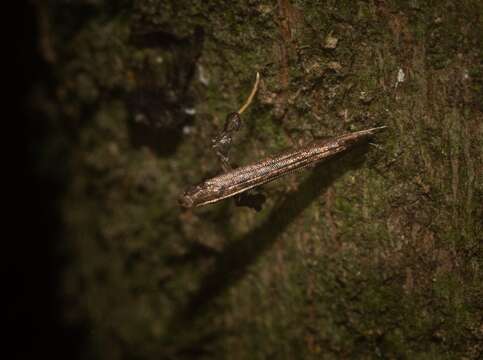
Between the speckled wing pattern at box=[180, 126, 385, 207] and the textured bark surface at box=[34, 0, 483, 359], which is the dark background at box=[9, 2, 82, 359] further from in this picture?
the speckled wing pattern at box=[180, 126, 385, 207]

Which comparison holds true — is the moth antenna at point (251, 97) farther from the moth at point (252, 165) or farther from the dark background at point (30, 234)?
the dark background at point (30, 234)

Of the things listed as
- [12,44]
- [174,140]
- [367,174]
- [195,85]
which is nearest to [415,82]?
[367,174]

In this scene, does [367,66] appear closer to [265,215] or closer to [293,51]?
[293,51]

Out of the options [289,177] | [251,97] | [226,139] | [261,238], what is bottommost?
[261,238]

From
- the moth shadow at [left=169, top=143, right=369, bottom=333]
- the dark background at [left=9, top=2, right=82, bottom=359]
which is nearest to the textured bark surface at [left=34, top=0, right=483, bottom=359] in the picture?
the moth shadow at [left=169, top=143, right=369, bottom=333]

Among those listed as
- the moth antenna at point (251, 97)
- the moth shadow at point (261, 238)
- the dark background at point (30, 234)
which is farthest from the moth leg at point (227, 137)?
the dark background at point (30, 234)

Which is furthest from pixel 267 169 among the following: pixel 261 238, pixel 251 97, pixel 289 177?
pixel 261 238

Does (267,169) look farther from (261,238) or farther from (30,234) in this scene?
(30,234)
